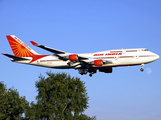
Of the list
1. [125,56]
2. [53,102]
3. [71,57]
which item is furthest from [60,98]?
[125,56]

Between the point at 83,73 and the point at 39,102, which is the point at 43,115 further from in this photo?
the point at 83,73

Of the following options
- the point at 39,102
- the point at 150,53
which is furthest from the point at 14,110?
the point at 150,53

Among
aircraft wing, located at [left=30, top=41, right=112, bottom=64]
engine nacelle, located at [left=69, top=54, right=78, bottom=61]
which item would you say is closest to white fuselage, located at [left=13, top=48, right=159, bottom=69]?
aircraft wing, located at [left=30, top=41, right=112, bottom=64]

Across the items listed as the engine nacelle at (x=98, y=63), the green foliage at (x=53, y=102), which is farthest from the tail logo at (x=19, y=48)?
the engine nacelle at (x=98, y=63)

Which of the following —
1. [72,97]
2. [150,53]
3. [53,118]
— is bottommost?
[53,118]

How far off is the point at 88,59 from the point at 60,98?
1046 centimetres

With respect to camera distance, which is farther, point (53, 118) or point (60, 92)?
point (60, 92)

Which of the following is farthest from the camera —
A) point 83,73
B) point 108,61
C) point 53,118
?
point 83,73

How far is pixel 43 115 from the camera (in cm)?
5931

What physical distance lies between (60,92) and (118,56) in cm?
1462

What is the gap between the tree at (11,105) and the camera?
65625 millimetres

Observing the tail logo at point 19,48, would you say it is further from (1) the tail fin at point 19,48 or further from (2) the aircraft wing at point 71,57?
(2) the aircraft wing at point 71,57

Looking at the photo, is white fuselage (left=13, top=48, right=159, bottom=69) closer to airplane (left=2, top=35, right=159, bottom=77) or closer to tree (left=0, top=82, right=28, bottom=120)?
airplane (left=2, top=35, right=159, bottom=77)

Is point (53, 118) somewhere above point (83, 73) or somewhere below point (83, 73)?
below
